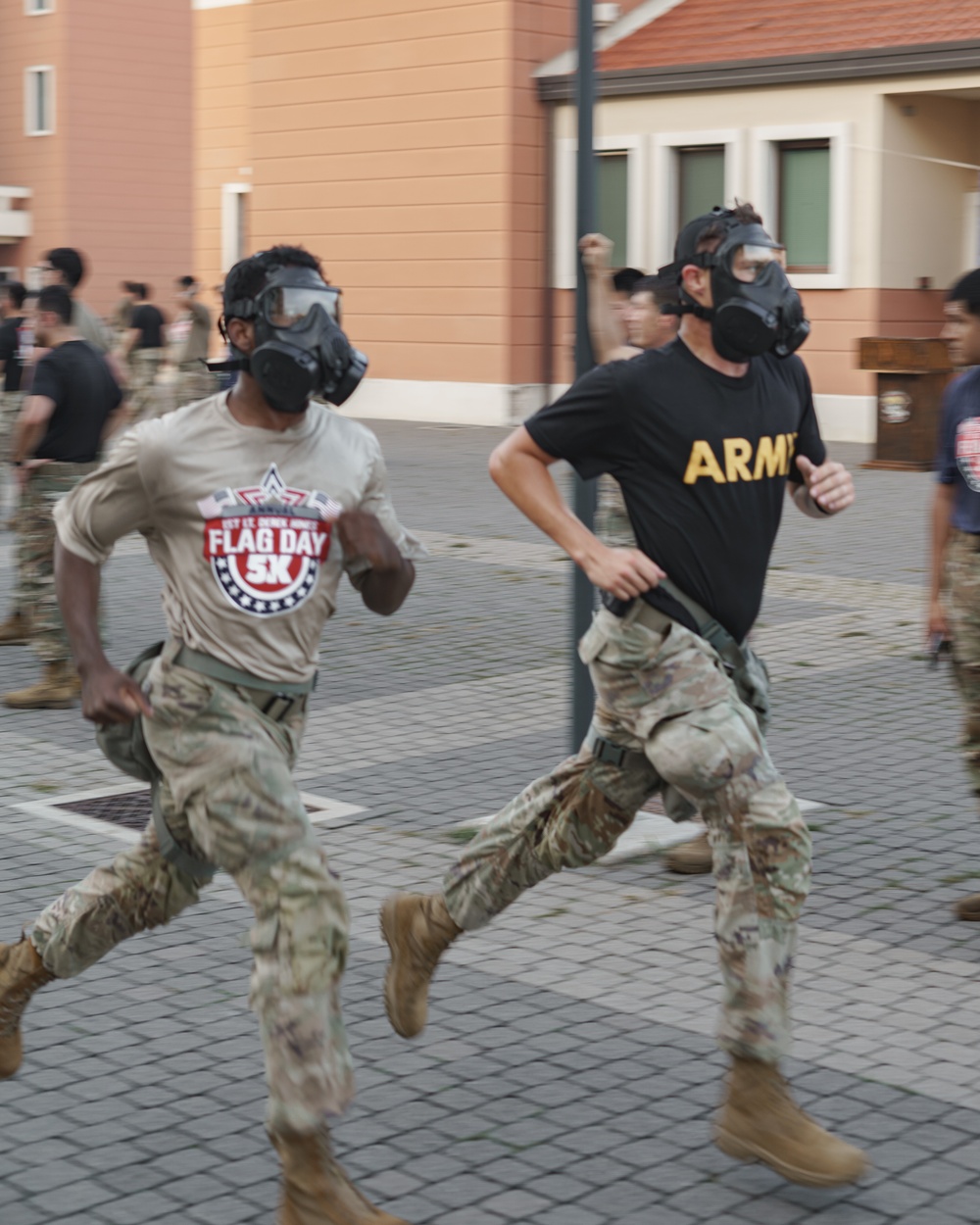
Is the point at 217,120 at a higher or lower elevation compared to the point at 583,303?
higher

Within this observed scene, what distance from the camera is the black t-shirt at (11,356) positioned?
14.5m

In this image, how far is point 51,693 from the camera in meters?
8.77

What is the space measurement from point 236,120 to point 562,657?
25.6 metres

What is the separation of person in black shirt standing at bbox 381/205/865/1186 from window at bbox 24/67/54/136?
1505 inches

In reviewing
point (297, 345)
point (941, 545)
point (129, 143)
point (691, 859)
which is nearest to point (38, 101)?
point (129, 143)

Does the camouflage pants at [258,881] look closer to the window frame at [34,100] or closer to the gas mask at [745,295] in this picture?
the gas mask at [745,295]

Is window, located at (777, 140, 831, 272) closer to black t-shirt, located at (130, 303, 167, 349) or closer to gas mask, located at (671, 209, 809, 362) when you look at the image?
black t-shirt, located at (130, 303, 167, 349)

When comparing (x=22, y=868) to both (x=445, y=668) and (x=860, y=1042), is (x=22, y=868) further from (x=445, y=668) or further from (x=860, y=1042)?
(x=445, y=668)

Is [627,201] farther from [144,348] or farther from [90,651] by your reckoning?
[90,651]

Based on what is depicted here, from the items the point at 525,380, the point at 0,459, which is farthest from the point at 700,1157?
the point at 525,380

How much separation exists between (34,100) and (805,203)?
22.8 meters

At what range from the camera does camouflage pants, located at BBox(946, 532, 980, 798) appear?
5598 mm

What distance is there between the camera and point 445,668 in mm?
9477

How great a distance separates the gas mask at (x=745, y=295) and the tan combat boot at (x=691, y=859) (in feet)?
6.91
